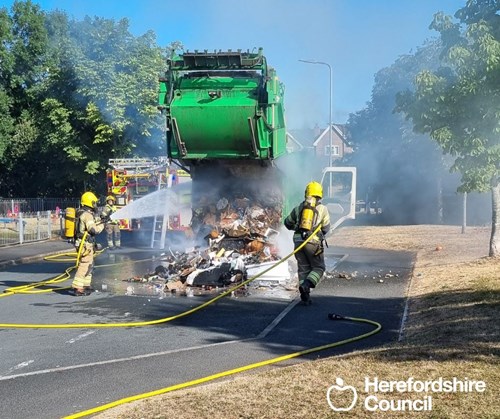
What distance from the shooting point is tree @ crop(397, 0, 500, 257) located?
11383 millimetres

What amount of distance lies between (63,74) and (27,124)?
7.85m

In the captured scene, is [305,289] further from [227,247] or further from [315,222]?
[227,247]

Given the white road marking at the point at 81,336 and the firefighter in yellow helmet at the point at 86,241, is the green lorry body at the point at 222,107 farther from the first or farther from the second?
the white road marking at the point at 81,336

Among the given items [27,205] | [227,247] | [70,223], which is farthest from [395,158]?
[70,223]

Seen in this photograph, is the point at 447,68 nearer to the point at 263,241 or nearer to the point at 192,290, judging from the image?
the point at 263,241

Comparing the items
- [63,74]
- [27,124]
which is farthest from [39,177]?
[63,74]

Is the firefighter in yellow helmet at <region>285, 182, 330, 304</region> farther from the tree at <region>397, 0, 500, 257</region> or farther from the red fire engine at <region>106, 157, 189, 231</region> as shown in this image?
the red fire engine at <region>106, 157, 189, 231</region>

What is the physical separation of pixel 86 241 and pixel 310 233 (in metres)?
3.71

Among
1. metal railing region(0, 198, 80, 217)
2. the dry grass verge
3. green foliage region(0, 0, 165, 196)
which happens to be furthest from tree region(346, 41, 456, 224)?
the dry grass verge

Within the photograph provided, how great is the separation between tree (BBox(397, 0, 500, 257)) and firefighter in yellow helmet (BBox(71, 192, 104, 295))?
6261 millimetres

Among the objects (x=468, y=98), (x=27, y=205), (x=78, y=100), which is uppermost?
(x=78, y=100)

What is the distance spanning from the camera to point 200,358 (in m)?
6.27

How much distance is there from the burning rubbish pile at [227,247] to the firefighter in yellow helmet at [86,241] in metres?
1.31

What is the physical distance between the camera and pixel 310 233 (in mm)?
9523
